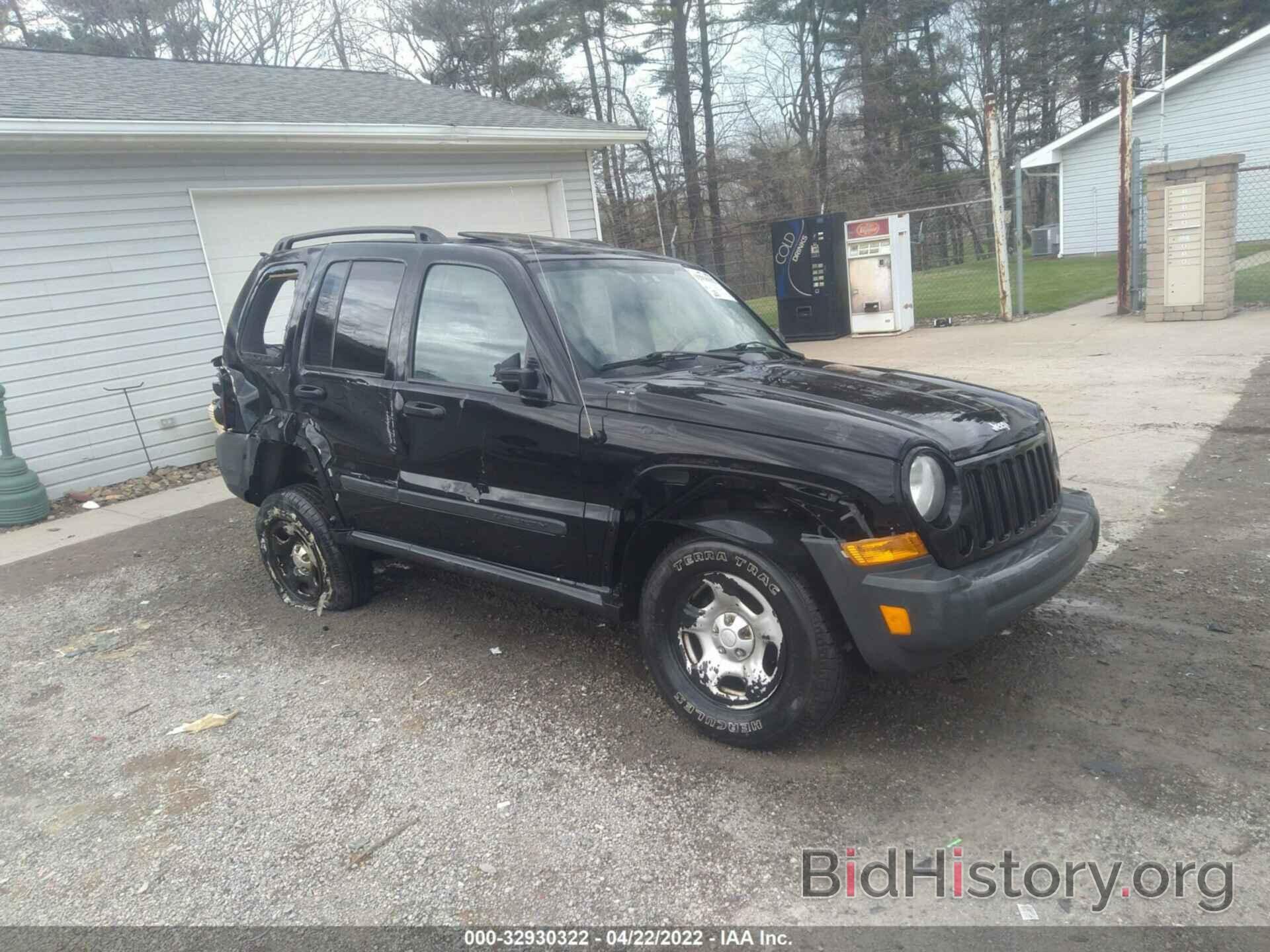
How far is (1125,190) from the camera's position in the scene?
1199 cm

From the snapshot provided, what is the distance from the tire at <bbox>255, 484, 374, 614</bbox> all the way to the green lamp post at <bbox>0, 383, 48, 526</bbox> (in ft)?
12.4

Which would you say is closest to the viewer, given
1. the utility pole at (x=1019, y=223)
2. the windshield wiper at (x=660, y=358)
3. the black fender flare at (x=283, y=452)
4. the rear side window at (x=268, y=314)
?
the windshield wiper at (x=660, y=358)

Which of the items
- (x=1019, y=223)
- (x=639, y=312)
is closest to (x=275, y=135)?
(x=639, y=312)

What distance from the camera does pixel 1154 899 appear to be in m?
2.39

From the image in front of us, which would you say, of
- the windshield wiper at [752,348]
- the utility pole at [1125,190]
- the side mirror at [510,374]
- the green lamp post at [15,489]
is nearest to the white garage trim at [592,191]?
the utility pole at [1125,190]

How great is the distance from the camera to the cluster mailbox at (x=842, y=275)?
1357cm

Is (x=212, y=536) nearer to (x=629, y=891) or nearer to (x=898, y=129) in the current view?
(x=629, y=891)

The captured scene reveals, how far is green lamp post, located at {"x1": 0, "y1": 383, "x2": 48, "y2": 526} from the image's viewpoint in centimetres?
732

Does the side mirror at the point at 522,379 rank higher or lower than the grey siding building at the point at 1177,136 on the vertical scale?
lower

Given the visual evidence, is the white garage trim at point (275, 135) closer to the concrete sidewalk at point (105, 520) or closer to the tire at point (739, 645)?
the concrete sidewalk at point (105, 520)

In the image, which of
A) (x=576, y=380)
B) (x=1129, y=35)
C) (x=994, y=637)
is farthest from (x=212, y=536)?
(x=1129, y=35)

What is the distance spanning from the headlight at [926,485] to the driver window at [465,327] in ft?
5.37

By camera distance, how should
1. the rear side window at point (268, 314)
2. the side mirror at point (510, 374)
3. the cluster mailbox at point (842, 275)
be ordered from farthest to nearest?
the cluster mailbox at point (842, 275), the rear side window at point (268, 314), the side mirror at point (510, 374)

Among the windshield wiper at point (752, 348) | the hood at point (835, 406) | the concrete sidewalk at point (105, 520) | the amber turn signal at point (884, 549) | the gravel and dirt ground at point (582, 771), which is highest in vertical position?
the windshield wiper at point (752, 348)
